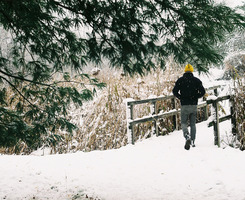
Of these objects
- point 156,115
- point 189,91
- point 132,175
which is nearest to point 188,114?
point 189,91

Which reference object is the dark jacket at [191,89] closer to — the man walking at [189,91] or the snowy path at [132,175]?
the man walking at [189,91]

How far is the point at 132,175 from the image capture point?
15.8 ft

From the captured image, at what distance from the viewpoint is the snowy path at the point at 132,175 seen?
13.4 ft

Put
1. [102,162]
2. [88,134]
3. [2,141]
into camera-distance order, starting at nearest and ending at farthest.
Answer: [2,141], [102,162], [88,134]

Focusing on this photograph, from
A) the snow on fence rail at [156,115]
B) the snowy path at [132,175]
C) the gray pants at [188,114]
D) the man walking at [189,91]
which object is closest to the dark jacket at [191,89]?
the man walking at [189,91]

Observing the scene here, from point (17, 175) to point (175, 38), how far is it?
12.4 ft

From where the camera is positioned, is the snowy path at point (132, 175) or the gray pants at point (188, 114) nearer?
the snowy path at point (132, 175)

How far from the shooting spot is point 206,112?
9367mm

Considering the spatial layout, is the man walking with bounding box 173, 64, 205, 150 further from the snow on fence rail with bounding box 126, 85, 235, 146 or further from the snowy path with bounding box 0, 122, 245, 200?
the snowy path with bounding box 0, 122, 245, 200

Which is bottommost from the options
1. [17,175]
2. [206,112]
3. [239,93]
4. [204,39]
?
[17,175]

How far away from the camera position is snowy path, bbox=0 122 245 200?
4086mm

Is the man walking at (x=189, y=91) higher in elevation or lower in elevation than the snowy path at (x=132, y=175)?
higher

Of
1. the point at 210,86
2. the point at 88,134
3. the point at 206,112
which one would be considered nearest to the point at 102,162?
the point at 88,134

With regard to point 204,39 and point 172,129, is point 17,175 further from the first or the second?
point 172,129
